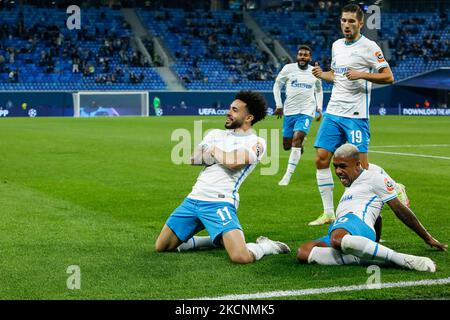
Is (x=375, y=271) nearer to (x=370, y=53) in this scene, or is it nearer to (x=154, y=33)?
(x=370, y=53)

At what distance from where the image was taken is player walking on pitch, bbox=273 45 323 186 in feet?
48.3

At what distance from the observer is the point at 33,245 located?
7.88m

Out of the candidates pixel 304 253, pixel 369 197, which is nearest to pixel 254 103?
pixel 369 197

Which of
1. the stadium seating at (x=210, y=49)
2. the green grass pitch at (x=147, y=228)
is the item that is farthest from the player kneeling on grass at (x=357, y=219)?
the stadium seating at (x=210, y=49)

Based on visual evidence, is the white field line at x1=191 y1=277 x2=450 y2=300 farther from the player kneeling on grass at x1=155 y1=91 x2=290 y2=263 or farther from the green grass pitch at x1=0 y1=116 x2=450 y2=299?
the player kneeling on grass at x1=155 y1=91 x2=290 y2=263

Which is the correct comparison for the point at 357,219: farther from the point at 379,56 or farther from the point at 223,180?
the point at 379,56

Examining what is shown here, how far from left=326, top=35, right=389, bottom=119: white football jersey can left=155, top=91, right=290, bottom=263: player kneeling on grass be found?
2.59 m

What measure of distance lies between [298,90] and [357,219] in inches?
347

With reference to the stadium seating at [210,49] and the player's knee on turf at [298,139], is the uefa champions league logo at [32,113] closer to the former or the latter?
the stadium seating at [210,49]

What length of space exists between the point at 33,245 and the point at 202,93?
157 feet

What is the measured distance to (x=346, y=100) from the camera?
9.88 metres

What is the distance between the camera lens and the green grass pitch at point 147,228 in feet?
19.9

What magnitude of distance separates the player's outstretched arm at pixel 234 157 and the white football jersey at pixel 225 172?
0.12 ft
